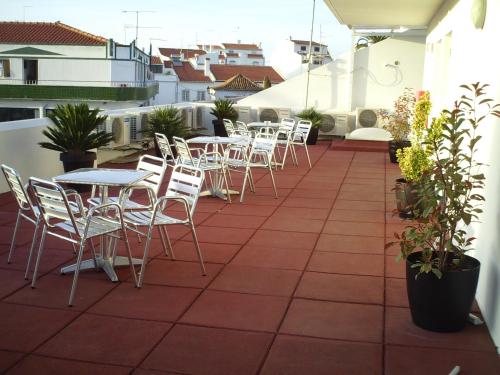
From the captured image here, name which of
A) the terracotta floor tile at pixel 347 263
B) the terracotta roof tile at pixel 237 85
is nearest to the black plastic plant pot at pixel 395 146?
the terracotta floor tile at pixel 347 263

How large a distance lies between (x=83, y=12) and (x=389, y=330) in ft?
105

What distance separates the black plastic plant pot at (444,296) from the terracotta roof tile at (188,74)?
178ft

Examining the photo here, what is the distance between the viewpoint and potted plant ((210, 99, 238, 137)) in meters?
14.9

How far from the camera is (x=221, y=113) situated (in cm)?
1523

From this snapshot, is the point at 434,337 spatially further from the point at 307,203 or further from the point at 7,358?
the point at 307,203

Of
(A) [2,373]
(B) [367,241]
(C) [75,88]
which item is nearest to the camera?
(A) [2,373]

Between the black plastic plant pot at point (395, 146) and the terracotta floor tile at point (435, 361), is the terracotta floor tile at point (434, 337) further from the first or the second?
the black plastic plant pot at point (395, 146)

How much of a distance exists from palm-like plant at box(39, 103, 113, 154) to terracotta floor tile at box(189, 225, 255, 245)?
276 centimetres

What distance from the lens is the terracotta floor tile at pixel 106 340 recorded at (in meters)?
3.43

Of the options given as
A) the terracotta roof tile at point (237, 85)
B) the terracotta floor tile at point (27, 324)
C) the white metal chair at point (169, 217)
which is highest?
the terracotta roof tile at point (237, 85)

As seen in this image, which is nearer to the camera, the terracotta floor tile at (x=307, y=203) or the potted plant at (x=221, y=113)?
the terracotta floor tile at (x=307, y=203)

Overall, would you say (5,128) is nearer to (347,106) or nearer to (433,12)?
(433,12)

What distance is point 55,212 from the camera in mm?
4355

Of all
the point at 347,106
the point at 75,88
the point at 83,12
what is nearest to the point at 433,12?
the point at 347,106
